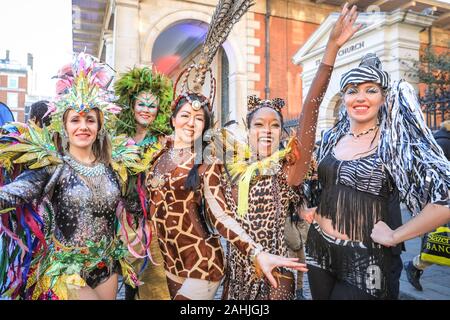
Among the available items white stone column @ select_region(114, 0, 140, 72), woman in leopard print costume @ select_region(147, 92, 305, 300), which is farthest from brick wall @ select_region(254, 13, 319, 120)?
woman in leopard print costume @ select_region(147, 92, 305, 300)

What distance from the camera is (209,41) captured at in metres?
2.61

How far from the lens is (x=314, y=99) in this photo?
2.12m

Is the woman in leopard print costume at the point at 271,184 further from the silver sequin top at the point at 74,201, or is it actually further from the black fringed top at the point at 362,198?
the silver sequin top at the point at 74,201

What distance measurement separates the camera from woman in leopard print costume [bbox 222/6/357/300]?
6.95ft

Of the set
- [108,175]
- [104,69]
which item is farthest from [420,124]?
[104,69]

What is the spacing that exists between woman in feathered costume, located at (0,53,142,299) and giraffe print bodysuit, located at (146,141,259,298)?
36 centimetres

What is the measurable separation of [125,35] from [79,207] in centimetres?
1006

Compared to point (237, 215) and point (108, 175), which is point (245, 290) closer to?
point (237, 215)

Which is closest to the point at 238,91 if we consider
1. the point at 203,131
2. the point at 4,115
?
the point at 4,115

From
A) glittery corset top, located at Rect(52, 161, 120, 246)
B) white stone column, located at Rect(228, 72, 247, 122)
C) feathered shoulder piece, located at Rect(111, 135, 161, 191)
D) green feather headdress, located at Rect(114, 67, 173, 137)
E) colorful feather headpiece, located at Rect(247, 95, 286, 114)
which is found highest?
white stone column, located at Rect(228, 72, 247, 122)

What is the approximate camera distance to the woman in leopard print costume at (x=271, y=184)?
6.95 feet

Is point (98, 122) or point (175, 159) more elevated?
point (98, 122)

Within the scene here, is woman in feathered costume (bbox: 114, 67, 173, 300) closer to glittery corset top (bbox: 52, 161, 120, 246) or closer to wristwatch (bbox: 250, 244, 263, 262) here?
glittery corset top (bbox: 52, 161, 120, 246)

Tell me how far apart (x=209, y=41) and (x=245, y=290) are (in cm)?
181
